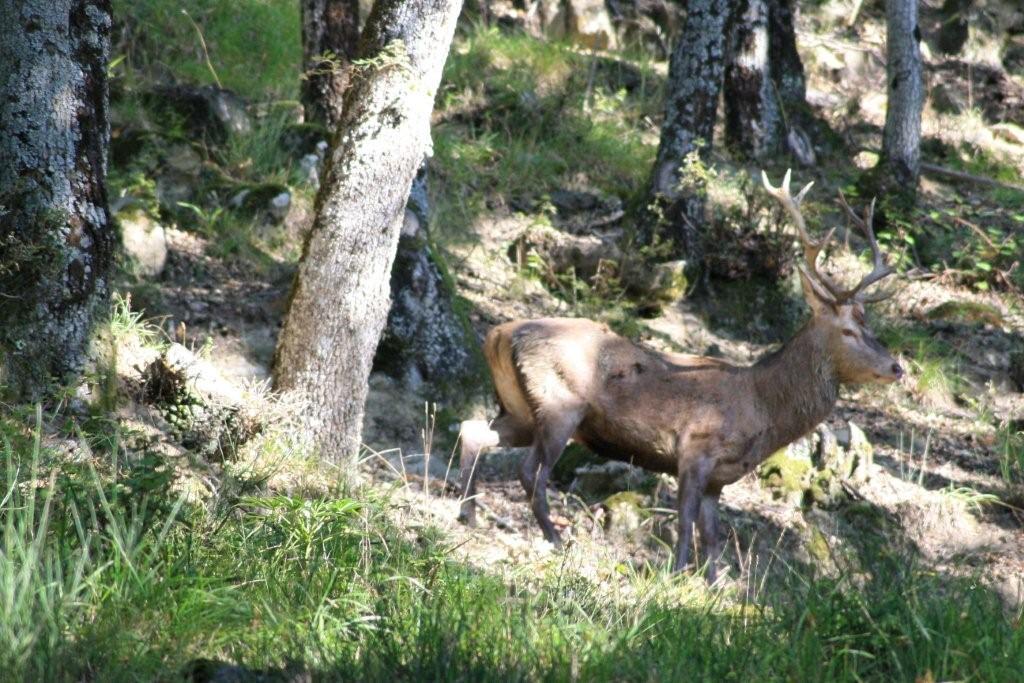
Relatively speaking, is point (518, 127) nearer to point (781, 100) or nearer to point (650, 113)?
point (650, 113)

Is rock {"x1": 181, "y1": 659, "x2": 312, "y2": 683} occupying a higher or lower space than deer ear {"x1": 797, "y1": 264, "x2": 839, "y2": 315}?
lower

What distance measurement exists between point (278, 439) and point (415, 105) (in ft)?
6.65

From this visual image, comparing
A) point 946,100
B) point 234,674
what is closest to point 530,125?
point 946,100

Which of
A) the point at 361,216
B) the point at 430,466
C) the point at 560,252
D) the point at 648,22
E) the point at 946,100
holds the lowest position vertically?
the point at 430,466

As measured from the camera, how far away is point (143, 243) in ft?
32.6

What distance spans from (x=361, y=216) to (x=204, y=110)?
5565 mm

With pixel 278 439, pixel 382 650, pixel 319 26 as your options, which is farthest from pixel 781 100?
pixel 382 650

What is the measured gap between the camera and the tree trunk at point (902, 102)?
46.9 feet

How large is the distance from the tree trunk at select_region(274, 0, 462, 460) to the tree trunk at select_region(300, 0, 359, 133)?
18.1 ft

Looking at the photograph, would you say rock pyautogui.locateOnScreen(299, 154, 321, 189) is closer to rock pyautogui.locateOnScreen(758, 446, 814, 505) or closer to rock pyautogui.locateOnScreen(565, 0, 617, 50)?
rock pyautogui.locateOnScreen(758, 446, 814, 505)

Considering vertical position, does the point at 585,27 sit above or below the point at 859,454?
above

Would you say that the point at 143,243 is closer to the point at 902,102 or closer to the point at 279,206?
the point at 279,206

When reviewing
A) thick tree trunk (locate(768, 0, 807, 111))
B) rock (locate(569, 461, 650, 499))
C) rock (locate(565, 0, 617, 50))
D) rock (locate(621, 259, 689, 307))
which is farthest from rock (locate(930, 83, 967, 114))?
rock (locate(569, 461, 650, 499))

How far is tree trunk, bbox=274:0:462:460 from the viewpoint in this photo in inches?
287
